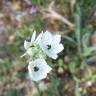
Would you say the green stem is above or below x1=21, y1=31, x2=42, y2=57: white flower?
above

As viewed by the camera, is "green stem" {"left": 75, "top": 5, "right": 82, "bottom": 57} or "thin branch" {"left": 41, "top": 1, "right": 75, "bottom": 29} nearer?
"green stem" {"left": 75, "top": 5, "right": 82, "bottom": 57}

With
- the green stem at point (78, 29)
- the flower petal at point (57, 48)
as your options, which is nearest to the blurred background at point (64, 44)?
the green stem at point (78, 29)

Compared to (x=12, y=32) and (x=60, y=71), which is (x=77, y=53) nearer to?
(x=60, y=71)

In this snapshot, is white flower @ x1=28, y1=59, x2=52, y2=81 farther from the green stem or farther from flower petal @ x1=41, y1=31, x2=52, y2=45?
the green stem

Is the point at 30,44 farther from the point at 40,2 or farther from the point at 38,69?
the point at 40,2

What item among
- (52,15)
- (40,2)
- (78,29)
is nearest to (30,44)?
(40,2)

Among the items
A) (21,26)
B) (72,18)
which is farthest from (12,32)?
(72,18)

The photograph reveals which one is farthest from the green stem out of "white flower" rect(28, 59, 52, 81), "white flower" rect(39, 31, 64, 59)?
"white flower" rect(28, 59, 52, 81)

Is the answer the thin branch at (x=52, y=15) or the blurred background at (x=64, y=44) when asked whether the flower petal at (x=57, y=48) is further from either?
the thin branch at (x=52, y=15)
